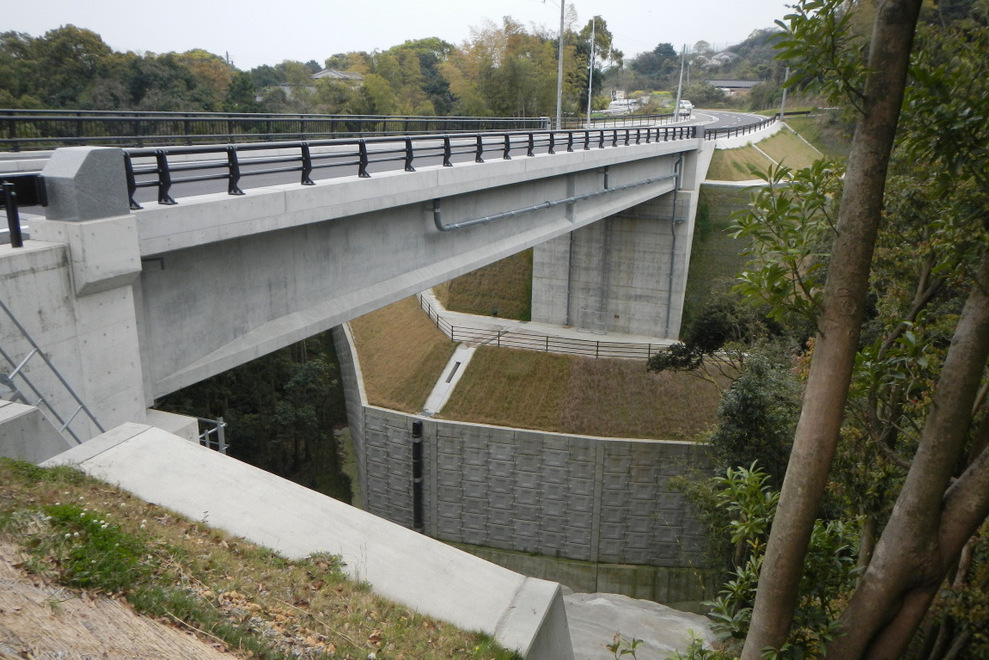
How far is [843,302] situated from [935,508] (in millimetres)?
1643

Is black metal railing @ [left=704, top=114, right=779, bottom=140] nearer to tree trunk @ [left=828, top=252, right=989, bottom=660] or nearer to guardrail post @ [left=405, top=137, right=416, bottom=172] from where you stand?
guardrail post @ [left=405, top=137, right=416, bottom=172]

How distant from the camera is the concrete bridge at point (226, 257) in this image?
25.0 feet

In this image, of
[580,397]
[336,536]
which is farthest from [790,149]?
[336,536]

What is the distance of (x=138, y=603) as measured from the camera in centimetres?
488

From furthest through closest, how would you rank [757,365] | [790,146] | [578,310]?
1. [790,146]
2. [578,310]
3. [757,365]

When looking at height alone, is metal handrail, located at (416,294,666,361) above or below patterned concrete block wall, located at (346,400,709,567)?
above

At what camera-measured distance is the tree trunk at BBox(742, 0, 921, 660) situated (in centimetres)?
488

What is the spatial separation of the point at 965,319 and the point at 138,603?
6.07 m

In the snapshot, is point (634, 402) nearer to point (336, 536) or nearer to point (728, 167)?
point (728, 167)

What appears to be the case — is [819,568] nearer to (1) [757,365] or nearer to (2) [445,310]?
(1) [757,365]

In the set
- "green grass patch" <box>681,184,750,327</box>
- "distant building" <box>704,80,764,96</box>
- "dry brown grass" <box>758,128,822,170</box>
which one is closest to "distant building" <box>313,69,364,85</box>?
"dry brown grass" <box>758,128,822,170</box>

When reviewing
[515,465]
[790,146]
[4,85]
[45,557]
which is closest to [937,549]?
[45,557]

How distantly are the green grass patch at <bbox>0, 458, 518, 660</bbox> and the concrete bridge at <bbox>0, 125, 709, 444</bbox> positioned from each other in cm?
206

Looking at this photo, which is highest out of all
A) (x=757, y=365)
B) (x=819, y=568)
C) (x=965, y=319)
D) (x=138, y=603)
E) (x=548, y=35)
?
(x=548, y=35)
